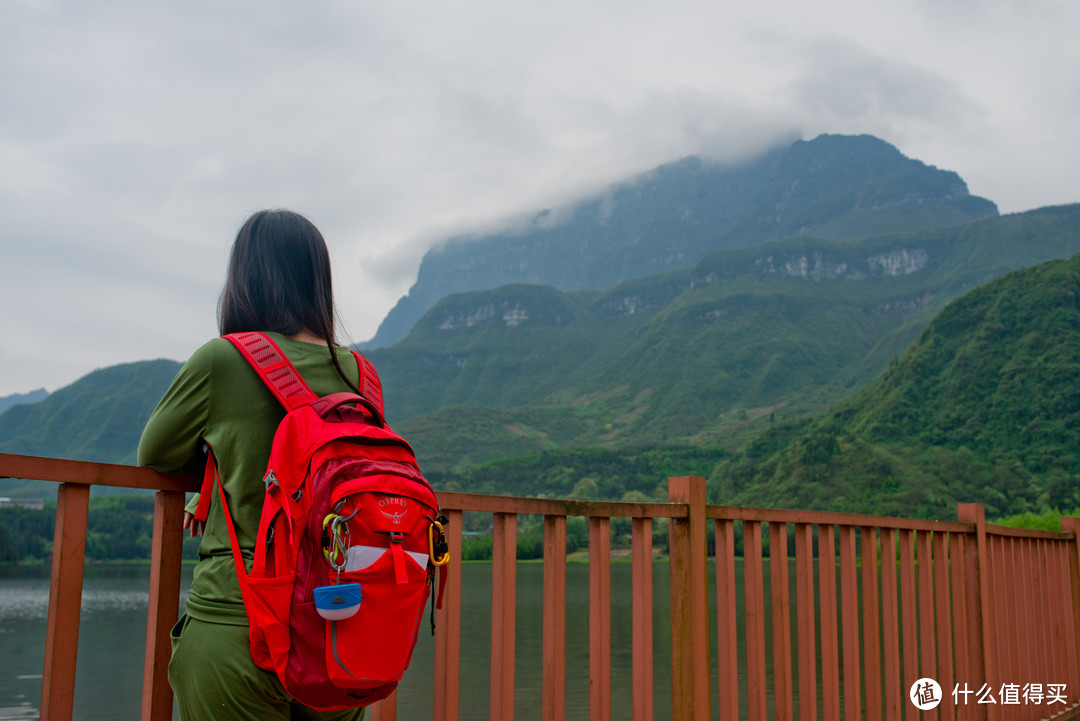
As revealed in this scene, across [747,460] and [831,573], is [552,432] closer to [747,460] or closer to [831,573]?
[747,460]

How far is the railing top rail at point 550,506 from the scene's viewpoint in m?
1.69

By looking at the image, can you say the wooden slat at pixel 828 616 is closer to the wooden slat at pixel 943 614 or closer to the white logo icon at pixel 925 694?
the white logo icon at pixel 925 694

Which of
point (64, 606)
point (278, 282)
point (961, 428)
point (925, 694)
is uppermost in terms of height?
point (961, 428)

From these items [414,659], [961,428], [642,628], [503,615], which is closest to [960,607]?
[642,628]

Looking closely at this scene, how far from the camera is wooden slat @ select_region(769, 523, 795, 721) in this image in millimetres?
2439

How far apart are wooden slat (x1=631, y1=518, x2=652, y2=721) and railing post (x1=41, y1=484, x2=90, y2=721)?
4.21 feet

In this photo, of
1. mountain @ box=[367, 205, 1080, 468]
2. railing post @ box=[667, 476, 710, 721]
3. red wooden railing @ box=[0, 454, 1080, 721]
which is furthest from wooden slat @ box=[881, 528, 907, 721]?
mountain @ box=[367, 205, 1080, 468]

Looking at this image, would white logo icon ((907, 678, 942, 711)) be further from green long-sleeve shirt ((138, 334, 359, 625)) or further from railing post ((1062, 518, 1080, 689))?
green long-sleeve shirt ((138, 334, 359, 625))

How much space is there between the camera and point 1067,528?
438 cm

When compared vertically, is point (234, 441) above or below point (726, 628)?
above

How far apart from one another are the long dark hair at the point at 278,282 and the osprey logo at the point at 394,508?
27 centimetres

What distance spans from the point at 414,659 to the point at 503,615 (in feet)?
62.6

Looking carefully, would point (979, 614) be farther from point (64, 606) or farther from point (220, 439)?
point (64, 606)

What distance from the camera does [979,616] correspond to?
3.36 m
